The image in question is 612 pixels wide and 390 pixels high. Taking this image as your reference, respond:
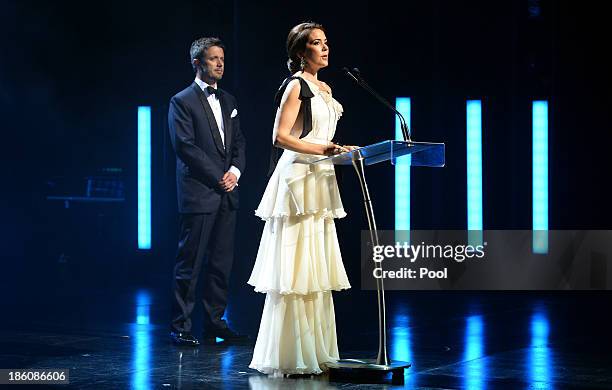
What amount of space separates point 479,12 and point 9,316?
4.71 m

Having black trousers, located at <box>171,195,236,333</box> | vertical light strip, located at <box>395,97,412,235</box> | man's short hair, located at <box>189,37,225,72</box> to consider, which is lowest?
black trousers, located at <box>171,195,236,333</box>

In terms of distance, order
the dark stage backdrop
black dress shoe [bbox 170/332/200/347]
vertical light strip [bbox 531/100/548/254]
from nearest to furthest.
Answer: black dress shoe [bbox 170/332/200/347] → the dark stage backdrop → vertical light strip [bbox 531/100/548/254]

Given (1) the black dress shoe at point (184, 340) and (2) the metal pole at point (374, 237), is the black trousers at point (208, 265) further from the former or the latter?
(2) the metal pole at point (374, 237)

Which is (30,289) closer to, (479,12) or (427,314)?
(427,314)

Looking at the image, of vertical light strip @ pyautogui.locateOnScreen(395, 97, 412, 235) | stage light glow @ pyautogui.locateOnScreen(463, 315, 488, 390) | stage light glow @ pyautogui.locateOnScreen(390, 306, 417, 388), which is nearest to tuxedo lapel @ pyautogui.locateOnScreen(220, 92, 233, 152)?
stage light glow @ pyautogui.locateOnScreen(390, 306, 417, 388)

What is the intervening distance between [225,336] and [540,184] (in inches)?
149

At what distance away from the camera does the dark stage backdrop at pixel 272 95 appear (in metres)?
7.86

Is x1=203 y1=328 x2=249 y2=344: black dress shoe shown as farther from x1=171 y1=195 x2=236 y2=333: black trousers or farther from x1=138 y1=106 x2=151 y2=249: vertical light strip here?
x1=138 y1=106 x2=151 y2=249: vertical light strip

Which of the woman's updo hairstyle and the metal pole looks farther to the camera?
the woman's updo hairstyle

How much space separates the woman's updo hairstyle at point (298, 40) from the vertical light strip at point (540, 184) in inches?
169

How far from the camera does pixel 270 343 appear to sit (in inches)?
166

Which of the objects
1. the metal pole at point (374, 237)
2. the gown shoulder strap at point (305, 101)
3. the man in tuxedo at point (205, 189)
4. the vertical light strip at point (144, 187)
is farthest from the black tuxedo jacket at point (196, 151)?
the vertical light strip at point (144, 187)

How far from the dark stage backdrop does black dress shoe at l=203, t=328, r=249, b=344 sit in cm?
219

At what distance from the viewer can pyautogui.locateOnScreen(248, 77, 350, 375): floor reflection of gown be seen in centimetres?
419
